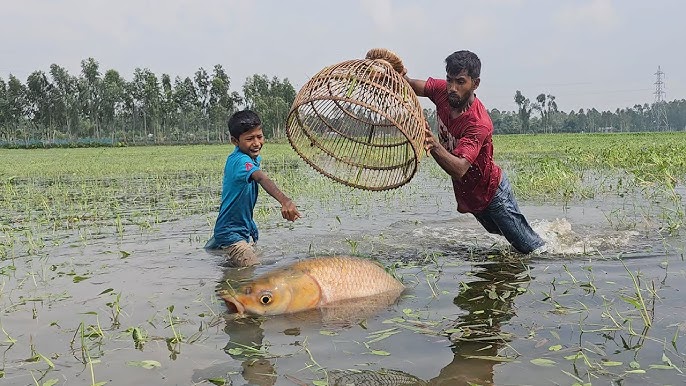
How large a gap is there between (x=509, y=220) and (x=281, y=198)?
6.17 ft

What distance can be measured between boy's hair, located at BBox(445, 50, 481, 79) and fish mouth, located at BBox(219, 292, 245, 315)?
2157 millimetres

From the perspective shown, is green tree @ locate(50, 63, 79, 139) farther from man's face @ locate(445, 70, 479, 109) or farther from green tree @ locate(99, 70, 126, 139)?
man's face @ locate(445, 70, 479, 109)

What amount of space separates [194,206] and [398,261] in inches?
175

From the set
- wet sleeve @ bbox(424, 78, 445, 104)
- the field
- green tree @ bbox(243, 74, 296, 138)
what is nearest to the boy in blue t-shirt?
the field

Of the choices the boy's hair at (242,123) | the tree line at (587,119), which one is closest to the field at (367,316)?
the boy's hair at (242,123)

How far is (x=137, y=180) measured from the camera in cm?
1269

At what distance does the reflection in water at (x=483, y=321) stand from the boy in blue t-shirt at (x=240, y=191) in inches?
69.9

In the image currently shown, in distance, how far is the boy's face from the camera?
4.38m

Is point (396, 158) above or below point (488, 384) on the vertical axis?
above

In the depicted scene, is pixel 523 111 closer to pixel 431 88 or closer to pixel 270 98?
pixel 270 98

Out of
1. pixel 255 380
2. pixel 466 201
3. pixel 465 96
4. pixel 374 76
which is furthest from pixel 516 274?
pixel 255 380

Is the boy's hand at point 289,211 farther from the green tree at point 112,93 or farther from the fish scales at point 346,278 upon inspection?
the green tree at point 112,93

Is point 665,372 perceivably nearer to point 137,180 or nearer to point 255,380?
point 255,380

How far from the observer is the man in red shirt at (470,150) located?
3.92m
